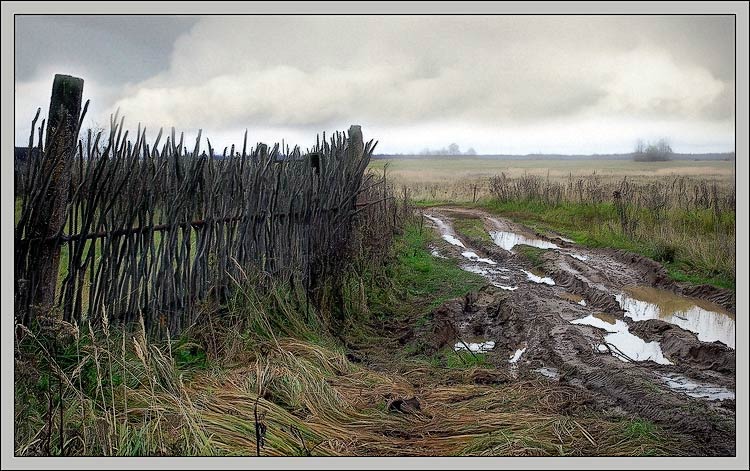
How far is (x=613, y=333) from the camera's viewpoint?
15.3 ft

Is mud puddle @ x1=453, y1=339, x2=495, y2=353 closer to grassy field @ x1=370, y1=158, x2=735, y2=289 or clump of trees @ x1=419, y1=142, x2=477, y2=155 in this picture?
clump of trees @ x1=419, y1=142, x2=477, y2=155

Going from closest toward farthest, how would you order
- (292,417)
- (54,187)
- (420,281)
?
(54,187) → (292,417) → (420,281)

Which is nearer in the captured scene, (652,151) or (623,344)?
(652,151)

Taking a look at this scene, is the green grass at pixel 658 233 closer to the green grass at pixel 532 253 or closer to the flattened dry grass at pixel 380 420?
the green grass at pixel 532 253

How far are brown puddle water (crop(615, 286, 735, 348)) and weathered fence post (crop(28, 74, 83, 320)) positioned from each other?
3655mm

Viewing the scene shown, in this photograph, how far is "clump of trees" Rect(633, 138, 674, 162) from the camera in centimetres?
391

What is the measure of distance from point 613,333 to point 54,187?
3.85 m

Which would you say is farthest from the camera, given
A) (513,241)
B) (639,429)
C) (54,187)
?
(513,241)

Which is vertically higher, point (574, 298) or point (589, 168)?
point (589, 168)

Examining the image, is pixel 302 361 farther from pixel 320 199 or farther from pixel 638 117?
pixel 638 117

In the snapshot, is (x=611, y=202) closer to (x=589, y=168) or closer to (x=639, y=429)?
(x=589, y=168)

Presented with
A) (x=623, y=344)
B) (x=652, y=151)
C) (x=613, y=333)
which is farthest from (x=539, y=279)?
(x=652, y=151)

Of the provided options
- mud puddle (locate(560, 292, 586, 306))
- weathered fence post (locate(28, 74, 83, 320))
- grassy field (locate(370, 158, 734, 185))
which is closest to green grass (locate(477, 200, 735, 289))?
grassy field (locate(370, 158, 734, 185))

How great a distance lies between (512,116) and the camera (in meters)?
4.13
